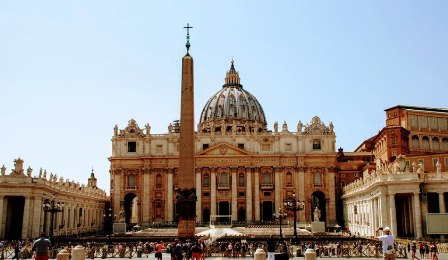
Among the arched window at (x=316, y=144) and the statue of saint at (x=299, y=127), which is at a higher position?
the statue of saint at (x=299, y=127)

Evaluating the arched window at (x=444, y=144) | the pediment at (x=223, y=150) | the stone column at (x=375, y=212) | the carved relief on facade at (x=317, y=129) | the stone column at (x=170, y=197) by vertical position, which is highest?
the carved relief on facade at (x=317, y=129)

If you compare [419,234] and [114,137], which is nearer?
[419,234]

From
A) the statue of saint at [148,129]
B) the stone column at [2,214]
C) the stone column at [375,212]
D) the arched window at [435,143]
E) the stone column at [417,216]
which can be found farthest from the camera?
the statue of saint at [148,129]

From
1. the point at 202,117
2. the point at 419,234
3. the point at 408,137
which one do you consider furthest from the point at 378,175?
the point at 202,117

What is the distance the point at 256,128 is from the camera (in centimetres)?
10238

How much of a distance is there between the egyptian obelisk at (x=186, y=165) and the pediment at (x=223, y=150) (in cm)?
5012

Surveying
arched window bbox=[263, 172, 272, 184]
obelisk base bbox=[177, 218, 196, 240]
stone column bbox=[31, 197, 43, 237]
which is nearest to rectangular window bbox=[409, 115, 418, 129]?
arched window bbox=[263, 172, 272, 184]

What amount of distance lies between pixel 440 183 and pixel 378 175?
5.42 meters

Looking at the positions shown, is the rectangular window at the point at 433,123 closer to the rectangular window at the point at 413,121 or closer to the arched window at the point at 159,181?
the rectangular window at the point at 413,121

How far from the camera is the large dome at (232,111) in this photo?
10550 centimetres

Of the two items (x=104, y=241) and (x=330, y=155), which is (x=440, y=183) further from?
(x=330, y=155)

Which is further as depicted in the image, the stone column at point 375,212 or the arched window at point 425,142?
the arched window at point 425,142

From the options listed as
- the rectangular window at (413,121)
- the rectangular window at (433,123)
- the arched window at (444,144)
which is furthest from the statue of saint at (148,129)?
the arched window at (444,144)

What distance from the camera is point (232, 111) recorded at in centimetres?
10712
